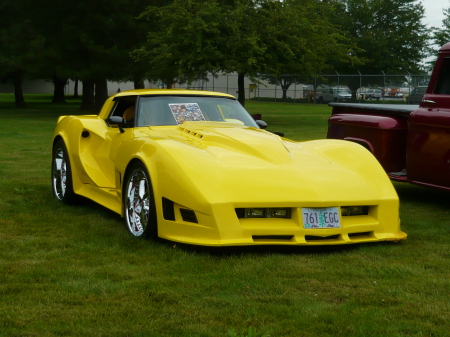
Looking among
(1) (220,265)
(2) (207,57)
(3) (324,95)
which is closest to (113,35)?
(2) (207,57)

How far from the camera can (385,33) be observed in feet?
216

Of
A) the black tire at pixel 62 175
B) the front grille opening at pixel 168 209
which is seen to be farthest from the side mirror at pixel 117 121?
the front grille opening at pixel 168 209

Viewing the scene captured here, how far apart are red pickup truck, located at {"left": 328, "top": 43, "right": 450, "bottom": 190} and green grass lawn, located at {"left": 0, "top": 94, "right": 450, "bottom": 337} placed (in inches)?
Answer: 39.0

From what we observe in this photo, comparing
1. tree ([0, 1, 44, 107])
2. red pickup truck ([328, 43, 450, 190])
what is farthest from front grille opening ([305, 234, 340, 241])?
tree ([0, 1, 44, 107])

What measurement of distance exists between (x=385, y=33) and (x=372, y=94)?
1670 centimetres

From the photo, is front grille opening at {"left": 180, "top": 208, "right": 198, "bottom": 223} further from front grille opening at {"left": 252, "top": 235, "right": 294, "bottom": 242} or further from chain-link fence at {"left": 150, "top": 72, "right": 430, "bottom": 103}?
chain-link fence at {"left": 150, "top": 72, "right": 430, "bottom": 103}

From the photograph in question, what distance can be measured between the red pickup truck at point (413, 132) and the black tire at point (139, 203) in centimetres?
340

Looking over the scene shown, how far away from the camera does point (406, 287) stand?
4809 mm

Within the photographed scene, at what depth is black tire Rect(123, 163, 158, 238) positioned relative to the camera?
19.8 feet

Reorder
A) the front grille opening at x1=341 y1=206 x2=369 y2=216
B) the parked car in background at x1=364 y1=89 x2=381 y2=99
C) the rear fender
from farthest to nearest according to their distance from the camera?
the parked car in background at x1=364 y1=89 x2=381 y2=99 → the rear fender → the front grille opening at x1=341 y1=206 x2=369 y2=216

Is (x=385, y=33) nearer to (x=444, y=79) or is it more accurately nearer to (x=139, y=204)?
(x=444, y=79)

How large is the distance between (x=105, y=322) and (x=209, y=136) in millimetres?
2887

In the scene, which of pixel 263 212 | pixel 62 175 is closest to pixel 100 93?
pixel 62 175

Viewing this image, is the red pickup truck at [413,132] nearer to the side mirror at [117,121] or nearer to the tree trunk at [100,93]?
the side mirror at [117,121]
